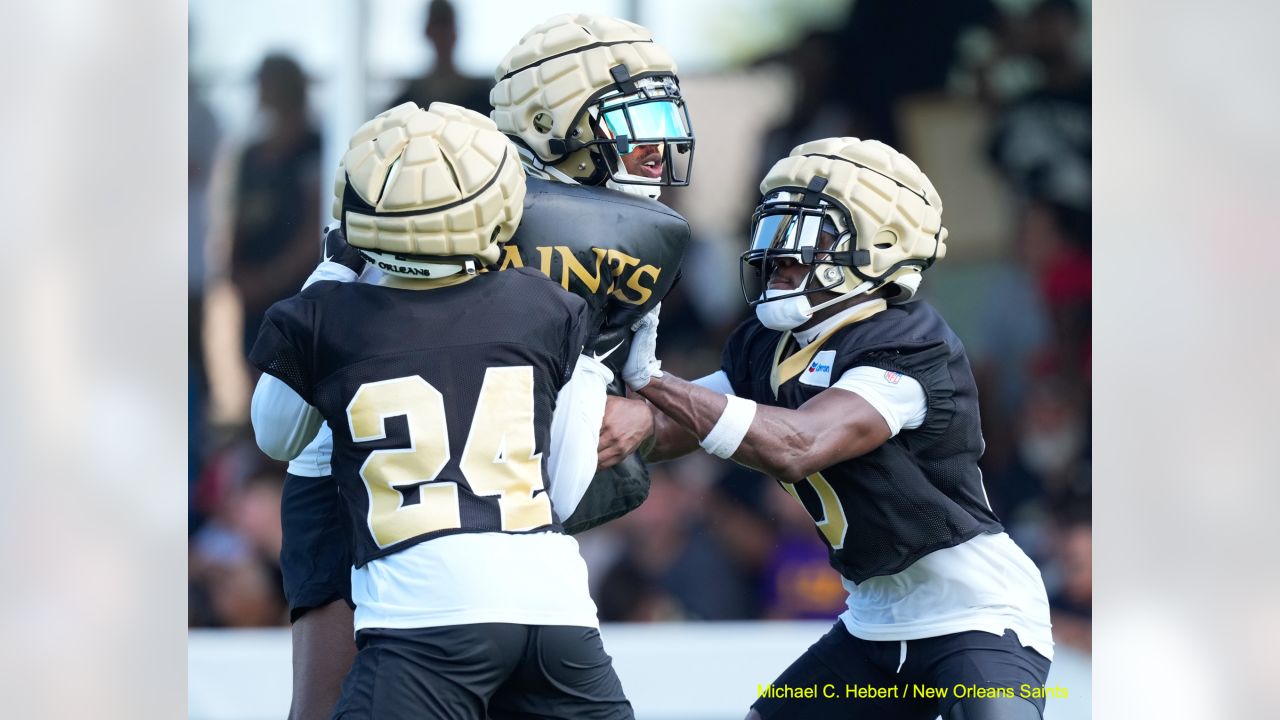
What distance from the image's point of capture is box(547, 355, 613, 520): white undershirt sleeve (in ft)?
9.57

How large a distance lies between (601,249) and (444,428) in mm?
615

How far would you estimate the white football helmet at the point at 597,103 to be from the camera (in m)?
3.15

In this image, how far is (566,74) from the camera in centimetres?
317

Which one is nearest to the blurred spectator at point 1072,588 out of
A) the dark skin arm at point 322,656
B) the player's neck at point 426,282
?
the dark skin arm at point 322,656

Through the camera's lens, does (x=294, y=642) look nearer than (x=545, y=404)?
No

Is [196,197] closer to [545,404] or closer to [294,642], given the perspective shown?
[294,642]

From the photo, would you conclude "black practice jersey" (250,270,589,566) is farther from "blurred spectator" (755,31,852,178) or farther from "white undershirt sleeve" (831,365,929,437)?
"blurred spectator" (755,31,852,178)

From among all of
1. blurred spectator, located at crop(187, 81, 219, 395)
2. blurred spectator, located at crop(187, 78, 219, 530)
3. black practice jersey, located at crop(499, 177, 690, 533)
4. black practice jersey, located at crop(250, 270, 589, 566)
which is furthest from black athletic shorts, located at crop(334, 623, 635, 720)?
blurred spectator, located at crop(187, 81, 219, 395)

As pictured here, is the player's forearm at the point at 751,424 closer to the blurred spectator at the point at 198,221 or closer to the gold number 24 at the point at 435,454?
the gold number 24 at the point at 435,454

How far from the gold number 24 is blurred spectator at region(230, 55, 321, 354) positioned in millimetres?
→ 2884

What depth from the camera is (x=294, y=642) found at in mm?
3223
